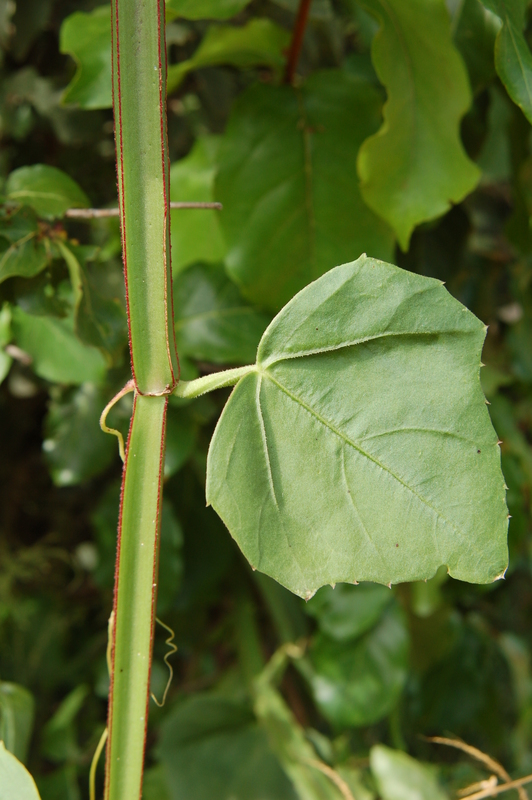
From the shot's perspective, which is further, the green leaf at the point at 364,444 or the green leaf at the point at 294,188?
the green leaf at the point at 294,188

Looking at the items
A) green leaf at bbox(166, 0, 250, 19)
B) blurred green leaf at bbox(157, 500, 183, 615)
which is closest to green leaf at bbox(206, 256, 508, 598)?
green leaf at bbox(166, 0, 250, 19)

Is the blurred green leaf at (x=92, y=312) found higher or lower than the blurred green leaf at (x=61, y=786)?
higher

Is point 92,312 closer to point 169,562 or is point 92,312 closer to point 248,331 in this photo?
point 248,331

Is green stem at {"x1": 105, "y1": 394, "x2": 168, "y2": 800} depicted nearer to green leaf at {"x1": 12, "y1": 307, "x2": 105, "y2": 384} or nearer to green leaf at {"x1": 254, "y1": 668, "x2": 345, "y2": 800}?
green leaf at {"x1": 12, "y1": 307, "x2": 105, "y2": 384}

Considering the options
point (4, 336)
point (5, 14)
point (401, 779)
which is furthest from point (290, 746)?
point (5, 14)

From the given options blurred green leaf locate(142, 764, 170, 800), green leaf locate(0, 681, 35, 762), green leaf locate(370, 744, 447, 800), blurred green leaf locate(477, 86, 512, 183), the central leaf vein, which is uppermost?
blurred green leaf locate(477, 86, 512, 183)

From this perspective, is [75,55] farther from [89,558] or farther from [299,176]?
[89,558]

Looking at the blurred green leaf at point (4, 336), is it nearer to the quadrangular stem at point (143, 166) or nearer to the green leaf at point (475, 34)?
the quadrangular stem at point (143, 166)

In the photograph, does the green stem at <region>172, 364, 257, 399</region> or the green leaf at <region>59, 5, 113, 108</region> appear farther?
the green leaf at <region>59, 5, 113, 108</region>

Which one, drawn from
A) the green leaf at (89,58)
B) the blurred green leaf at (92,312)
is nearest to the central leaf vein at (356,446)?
the blurred green leaf at (92,312)
